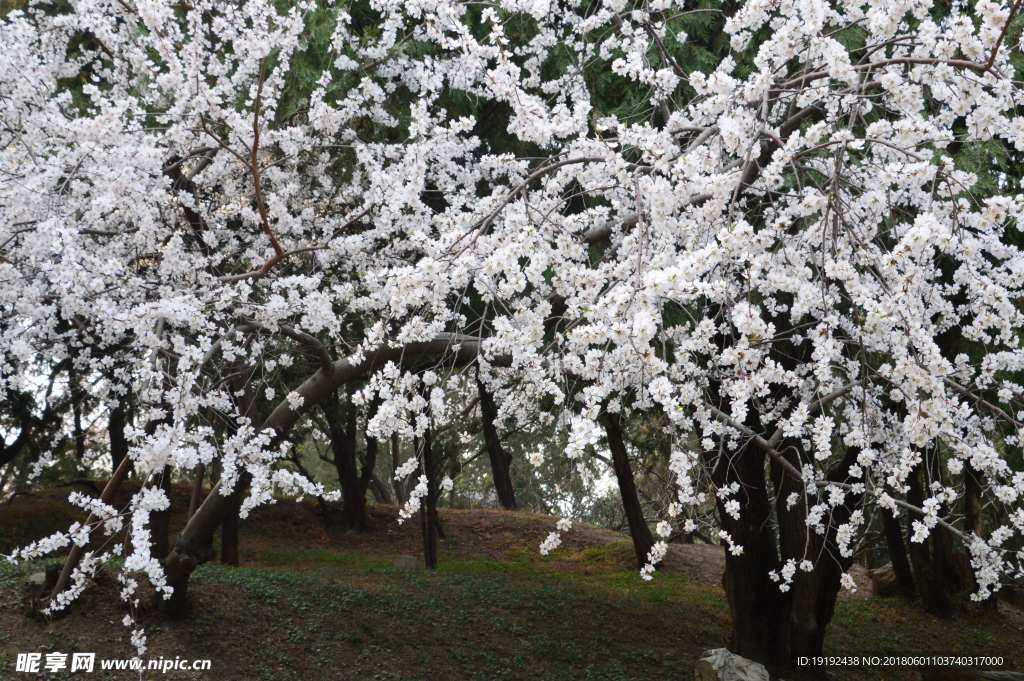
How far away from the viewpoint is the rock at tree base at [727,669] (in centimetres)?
632

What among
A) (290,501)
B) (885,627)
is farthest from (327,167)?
(290,501)

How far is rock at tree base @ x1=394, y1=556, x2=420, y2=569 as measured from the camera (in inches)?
477

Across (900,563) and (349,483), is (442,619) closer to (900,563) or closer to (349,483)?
(349,483)

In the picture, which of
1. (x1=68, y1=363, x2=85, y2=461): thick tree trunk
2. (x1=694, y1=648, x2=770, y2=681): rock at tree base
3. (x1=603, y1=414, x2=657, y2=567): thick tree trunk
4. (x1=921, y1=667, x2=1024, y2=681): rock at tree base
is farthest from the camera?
(x1=603, y1=414, x2=657, y2=567): thick tree trunk

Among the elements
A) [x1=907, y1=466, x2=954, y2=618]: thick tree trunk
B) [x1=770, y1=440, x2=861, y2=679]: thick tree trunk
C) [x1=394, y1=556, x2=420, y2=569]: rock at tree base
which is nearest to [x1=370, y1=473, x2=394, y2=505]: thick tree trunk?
[x1=394, y1=556, x2=420, y2=569]: rock at tree base

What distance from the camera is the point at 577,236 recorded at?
4.79 meters

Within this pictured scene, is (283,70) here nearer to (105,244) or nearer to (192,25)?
(192,25)

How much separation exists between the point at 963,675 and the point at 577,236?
217 inches

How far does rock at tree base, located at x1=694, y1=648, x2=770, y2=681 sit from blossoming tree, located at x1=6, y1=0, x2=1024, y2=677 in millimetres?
1212

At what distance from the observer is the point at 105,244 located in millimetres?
6773

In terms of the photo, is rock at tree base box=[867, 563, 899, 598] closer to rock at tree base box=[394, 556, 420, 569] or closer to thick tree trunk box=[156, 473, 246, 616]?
rock at tree base box=[394, 556, 420, 569]

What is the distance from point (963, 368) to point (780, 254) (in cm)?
118

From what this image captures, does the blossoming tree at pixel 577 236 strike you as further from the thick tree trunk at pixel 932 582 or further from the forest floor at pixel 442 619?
the thick tree trunk at pixel 932 582

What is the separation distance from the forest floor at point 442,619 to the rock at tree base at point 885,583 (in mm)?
238
